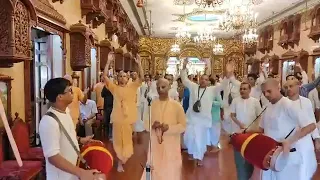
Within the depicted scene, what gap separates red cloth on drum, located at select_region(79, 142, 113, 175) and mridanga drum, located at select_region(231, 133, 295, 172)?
1.27 metres

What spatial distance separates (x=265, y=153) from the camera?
3.08 metres

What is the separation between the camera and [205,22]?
15.7 m

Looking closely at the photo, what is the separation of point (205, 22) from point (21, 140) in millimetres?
12259

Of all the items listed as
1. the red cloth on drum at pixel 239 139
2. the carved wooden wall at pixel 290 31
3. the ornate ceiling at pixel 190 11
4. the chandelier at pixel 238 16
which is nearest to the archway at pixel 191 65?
the ornate ceiling at pixel 190 11

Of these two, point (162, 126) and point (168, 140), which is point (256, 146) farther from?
point (168, 140)

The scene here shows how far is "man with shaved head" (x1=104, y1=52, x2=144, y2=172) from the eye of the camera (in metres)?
5.74

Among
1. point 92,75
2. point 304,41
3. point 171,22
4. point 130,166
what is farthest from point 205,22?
point 130,166

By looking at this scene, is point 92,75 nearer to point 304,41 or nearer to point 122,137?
point 122,137

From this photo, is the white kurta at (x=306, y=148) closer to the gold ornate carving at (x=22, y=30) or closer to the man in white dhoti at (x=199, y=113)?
the gold ornate carving at (x=22, y=30)

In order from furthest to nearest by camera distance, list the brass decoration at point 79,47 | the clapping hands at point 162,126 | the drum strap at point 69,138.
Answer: the brass decoration at point 79,47 < the clapping hands at point 162,126 < the drum strap at point 69,138

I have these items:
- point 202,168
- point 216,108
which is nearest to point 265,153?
point 202,168

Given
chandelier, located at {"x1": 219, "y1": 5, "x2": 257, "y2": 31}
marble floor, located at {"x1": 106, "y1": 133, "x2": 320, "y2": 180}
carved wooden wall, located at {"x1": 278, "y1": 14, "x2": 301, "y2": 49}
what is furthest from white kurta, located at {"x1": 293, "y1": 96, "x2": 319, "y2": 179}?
carved wooden wall, located at {"x1": 278, "y1": 14, "x2": 301, "y2": 49}

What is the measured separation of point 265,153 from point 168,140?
1.37m

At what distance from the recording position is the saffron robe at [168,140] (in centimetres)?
416
